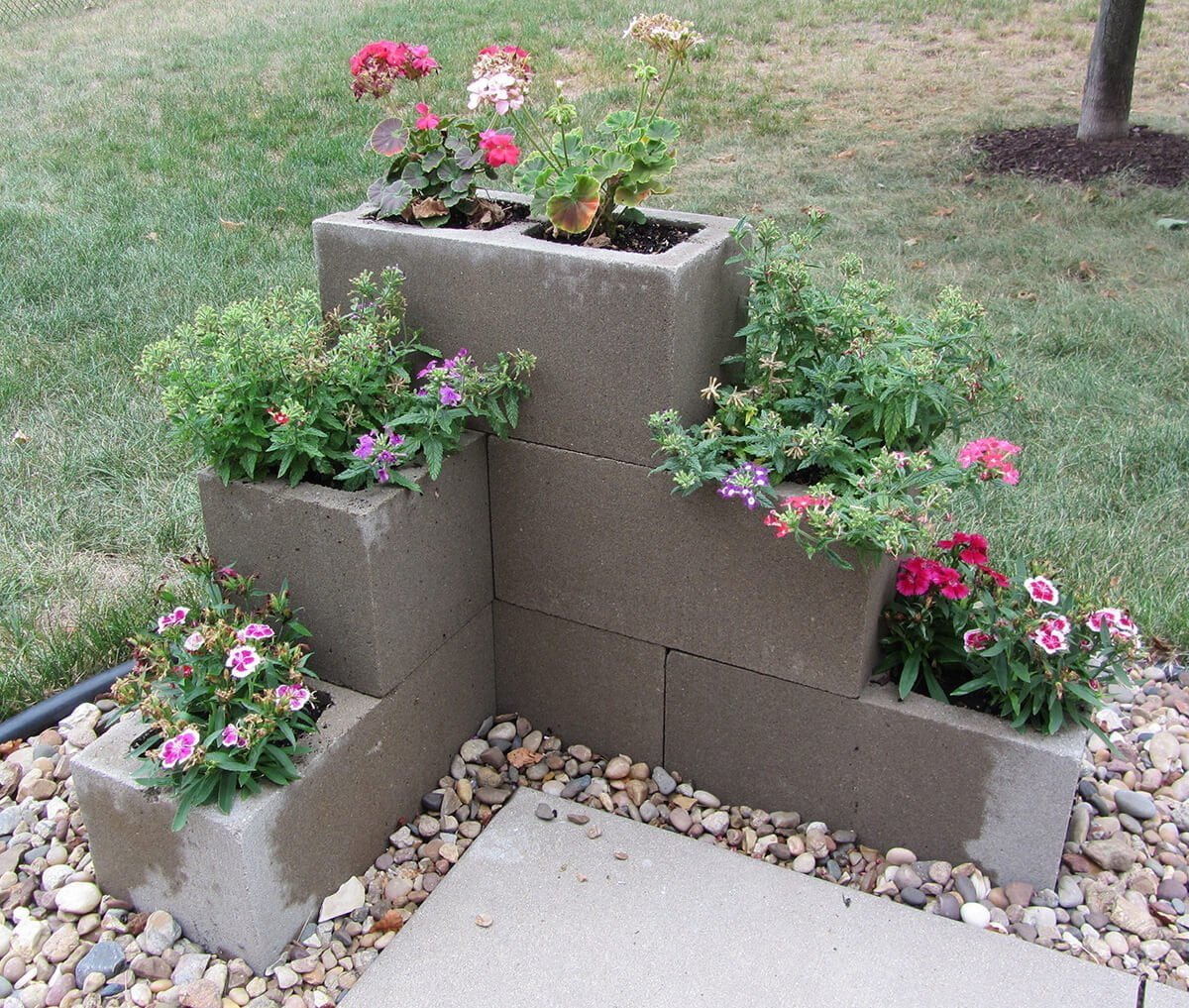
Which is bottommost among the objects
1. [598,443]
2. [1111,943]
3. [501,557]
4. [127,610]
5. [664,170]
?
[1111,943]

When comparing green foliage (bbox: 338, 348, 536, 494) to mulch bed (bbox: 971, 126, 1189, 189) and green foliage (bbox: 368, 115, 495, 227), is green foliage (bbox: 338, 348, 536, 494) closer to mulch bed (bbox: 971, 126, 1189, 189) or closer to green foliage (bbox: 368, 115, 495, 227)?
green foliage (bbox: 368, 115, 495, 227)

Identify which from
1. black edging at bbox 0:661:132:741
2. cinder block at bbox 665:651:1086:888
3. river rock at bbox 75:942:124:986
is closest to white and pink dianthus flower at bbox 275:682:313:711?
river rock at bbox 75:942:124:986

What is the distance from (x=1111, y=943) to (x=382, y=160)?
596 cm

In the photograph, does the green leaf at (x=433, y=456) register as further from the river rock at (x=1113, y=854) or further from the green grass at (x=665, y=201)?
the river rock at (x=1113, y=854)

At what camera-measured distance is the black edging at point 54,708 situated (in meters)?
2.89

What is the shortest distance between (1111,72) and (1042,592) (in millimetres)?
5779

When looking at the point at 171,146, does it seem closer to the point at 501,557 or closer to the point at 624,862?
the point at 501,557

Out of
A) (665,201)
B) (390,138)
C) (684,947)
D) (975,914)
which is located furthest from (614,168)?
(665,201)

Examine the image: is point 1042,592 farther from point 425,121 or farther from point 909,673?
point 425,121

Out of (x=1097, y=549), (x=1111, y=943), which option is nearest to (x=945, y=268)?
(x=1097, y=549)

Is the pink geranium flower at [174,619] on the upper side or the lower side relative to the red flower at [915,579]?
lower

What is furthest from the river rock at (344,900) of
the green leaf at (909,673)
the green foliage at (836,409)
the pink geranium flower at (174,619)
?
the green leaf at (909,673)

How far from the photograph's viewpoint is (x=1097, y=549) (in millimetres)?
3482

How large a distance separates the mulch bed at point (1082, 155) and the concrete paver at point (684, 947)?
5.65m
